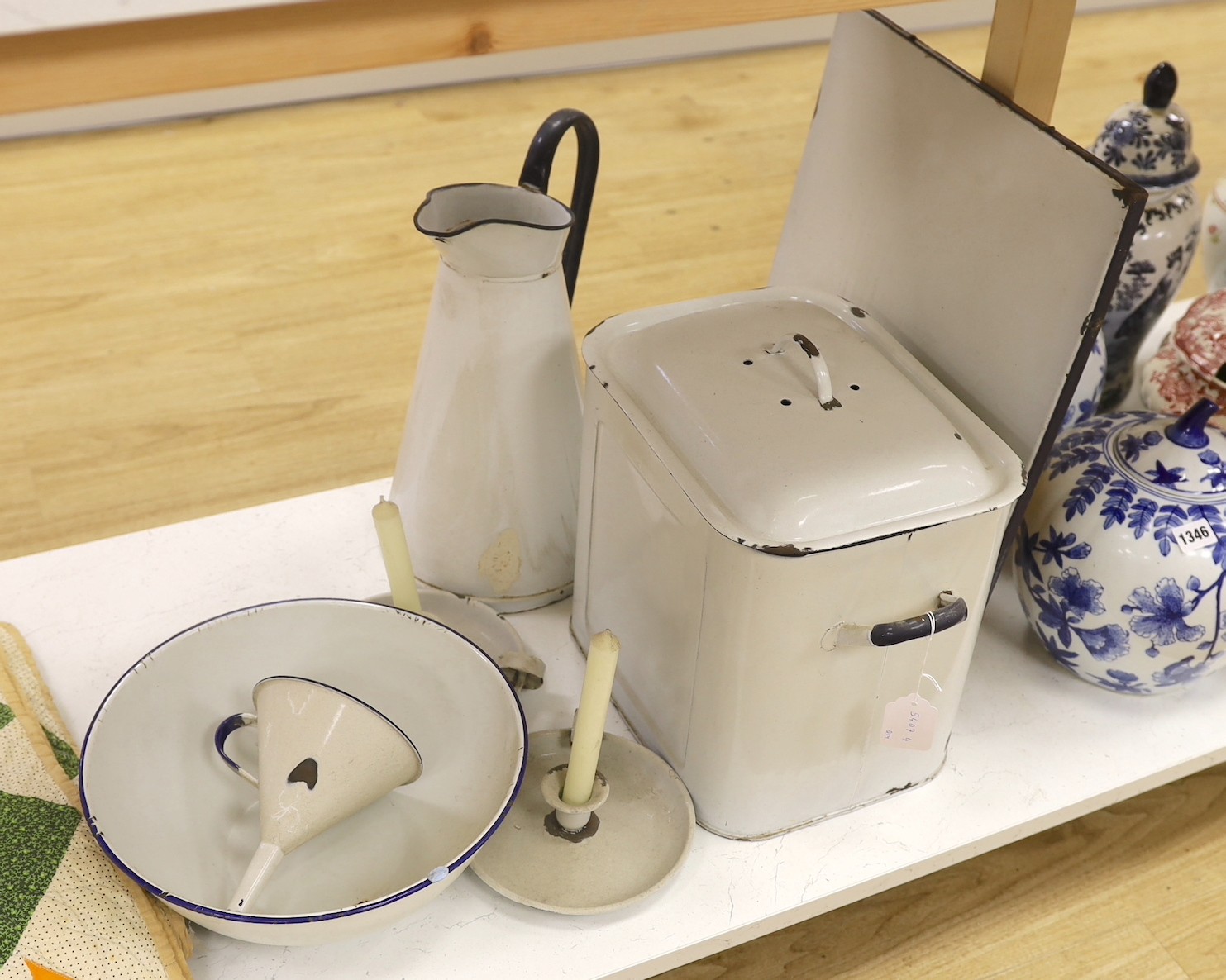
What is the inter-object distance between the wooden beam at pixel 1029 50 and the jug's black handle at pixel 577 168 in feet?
0.81

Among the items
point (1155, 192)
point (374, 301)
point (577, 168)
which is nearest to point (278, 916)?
point (577, 168)

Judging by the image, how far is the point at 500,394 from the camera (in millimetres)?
803

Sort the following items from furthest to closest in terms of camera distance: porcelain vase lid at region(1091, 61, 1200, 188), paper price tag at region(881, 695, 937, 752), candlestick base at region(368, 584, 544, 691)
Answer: porcelain vase lid at region(1091, 61, 1200, 188) < candlestick base at region(368, 584, 544, 691) < paper price tag at region(881, 695, 937, 752)

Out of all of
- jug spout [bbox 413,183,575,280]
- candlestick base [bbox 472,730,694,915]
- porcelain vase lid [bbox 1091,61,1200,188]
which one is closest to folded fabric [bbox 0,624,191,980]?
candlestick base [bbox 472,730,694,915]

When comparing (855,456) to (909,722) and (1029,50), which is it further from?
(1029,50)

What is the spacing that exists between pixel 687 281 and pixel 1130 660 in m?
0.90

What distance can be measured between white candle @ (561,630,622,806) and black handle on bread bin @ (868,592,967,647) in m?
0.14

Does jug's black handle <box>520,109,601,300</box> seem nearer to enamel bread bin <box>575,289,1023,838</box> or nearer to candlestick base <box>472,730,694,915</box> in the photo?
enamel bread bin <box>575,289,1023,838</box>

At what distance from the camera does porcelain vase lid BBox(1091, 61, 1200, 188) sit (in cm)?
94

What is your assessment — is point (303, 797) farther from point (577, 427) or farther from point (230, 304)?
point (230, 304)

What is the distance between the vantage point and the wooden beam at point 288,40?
48 centimetres

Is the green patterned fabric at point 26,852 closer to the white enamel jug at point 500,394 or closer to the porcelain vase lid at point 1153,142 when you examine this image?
the white enamel jug at point 500,394

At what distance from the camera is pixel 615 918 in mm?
706

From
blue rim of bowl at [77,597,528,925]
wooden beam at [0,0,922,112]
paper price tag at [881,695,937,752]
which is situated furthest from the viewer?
paper price tag at [881,695,937,752]
